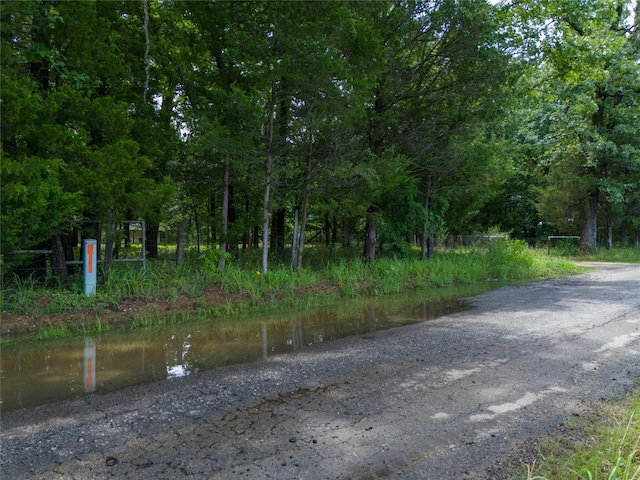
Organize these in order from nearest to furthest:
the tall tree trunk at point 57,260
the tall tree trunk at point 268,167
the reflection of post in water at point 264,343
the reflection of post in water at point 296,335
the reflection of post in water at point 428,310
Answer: the reflection of post in water at point 264,343
the reflection of post in water at point 296,335
the reflection of post in water at point 428,310
the tall tree trunk at point 57,260
the tall tree trunk at point 268,167

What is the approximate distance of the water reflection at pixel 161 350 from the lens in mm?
4535

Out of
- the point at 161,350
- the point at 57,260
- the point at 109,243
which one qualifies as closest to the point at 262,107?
the point at 109,243

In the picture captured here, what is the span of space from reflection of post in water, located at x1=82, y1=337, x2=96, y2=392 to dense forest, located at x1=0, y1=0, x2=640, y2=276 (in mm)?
2113

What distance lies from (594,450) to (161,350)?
4.87m

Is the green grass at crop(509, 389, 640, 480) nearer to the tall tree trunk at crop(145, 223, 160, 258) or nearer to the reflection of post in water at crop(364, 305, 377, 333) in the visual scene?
the reflection of post in water at crop(364, 305, 377, 333)

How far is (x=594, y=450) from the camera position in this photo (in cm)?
296

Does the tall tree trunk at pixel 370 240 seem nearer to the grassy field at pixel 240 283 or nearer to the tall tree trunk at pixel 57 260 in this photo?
the grassy field at pixel 240 283

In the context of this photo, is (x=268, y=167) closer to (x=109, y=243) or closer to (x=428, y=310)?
(x=109, y=243)

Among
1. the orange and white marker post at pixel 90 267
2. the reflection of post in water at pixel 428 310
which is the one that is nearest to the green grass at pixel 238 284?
the orange and white marker post at pixel 90 267

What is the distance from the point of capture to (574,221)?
2717cm

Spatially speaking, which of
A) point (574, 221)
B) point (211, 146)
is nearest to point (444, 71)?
point (211, 146)

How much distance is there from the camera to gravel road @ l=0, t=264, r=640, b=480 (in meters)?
2.94

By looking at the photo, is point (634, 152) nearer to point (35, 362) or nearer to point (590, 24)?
point (590, 24)

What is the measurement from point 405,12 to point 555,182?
17.7 metres
